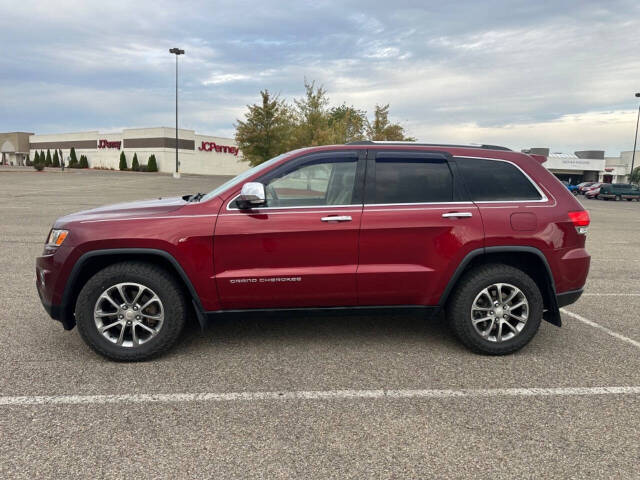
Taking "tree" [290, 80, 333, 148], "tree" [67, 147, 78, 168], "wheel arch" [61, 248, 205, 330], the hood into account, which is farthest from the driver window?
"tree" [67, 147, 78, 168]

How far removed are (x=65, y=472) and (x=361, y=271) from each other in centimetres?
237

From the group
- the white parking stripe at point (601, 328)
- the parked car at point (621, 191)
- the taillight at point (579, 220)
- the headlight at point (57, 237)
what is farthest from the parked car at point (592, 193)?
the headlight at point (57, 237)

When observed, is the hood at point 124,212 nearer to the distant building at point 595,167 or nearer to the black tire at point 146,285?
the black tire at point 146,285

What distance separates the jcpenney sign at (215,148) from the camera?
229 feet

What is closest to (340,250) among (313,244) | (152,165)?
(313,244)

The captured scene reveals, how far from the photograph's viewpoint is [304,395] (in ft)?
10.9

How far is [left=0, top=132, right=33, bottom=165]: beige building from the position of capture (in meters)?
85.6

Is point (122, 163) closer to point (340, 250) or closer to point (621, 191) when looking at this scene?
point (621, 191)

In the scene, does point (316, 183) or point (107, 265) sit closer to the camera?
point (107, 265)

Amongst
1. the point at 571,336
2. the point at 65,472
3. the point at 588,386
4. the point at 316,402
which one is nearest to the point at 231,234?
the point at 316,402

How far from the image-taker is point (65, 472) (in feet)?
8.04

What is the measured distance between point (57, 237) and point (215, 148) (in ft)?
232

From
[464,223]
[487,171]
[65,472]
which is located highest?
[487,171]

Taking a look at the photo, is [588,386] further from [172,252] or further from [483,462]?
[172,252]
